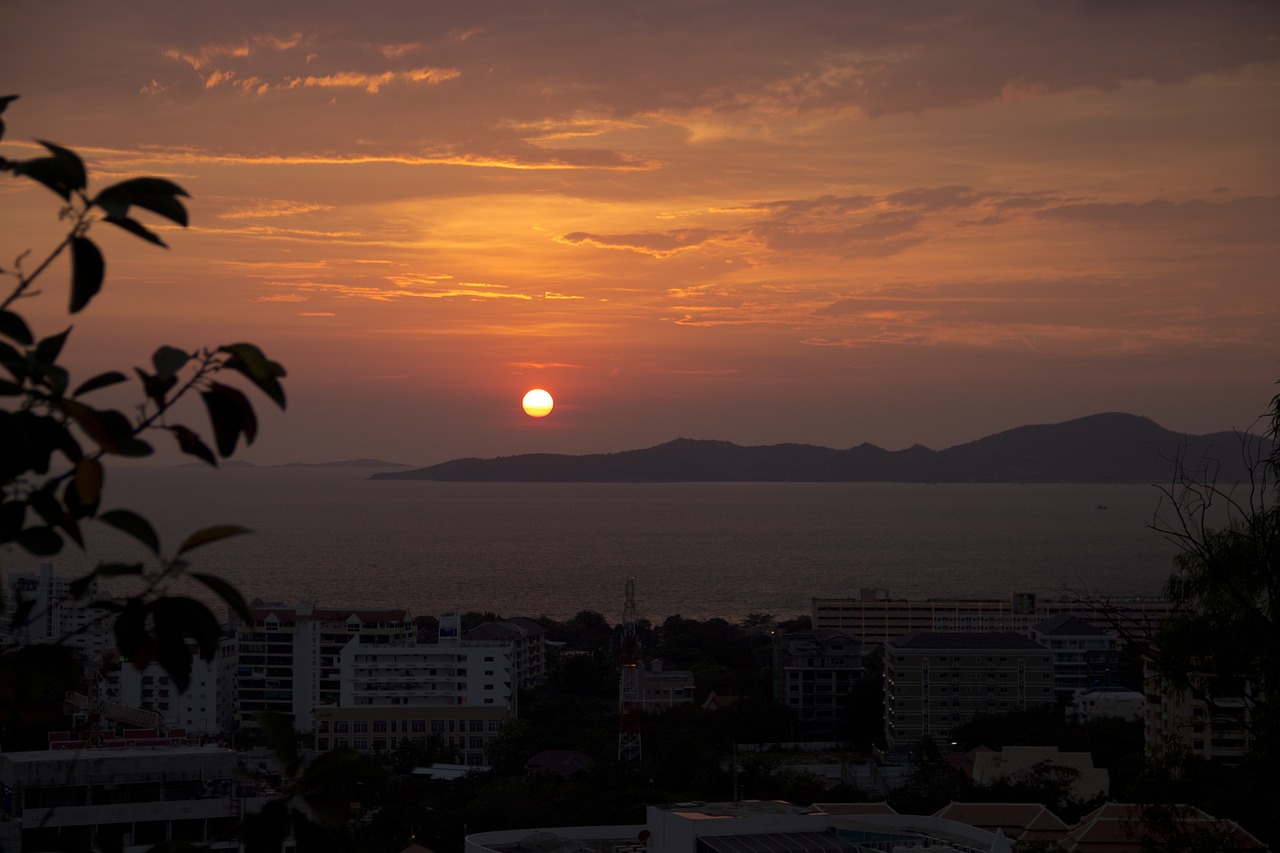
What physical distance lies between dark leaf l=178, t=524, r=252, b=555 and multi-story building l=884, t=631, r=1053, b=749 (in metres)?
22.1

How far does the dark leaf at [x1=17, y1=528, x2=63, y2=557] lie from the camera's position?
1.26 meters

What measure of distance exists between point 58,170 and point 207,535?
36cm

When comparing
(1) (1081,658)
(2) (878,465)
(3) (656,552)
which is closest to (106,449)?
(1) (1081,658)

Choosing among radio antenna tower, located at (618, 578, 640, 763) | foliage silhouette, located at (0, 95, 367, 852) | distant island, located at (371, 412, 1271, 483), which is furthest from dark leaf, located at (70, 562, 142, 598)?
distant island, located at (371, 412, 1271, 483)

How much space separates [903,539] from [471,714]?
58748 millimetres

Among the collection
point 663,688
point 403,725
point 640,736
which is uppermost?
point 640,736

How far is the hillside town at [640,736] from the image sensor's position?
7.79m

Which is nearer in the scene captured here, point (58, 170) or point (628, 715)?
point (58, 170)

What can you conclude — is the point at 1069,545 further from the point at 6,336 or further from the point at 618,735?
the point at 6,336

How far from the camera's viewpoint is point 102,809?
7.54m

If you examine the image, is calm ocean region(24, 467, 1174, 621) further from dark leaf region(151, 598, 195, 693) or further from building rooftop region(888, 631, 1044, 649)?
dark leaf region(151, 598, 195, 693)

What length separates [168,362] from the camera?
1.17 meters

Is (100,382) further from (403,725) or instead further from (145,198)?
(403,725)

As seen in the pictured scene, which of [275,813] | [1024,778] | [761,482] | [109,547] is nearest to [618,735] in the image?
[1024,778]
